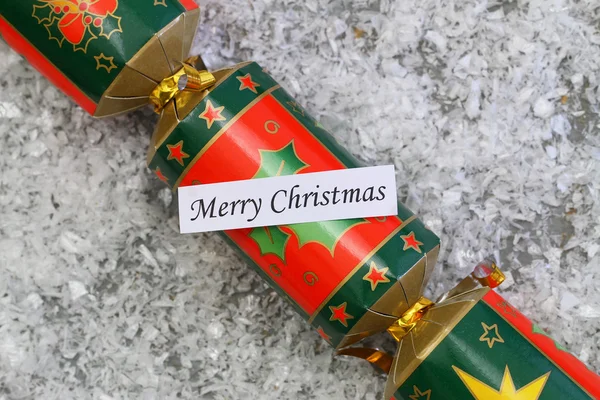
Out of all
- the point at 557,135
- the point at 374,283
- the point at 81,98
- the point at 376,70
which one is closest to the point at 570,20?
the point at 557,135

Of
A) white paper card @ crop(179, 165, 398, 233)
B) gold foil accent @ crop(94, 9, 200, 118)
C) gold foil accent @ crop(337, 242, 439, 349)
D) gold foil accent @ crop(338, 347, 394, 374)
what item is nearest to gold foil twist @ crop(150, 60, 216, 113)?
gold foil accent @ crop(94, 9, 200, 118)

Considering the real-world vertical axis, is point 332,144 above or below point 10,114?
above

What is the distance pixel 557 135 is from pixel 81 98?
81 centimetres

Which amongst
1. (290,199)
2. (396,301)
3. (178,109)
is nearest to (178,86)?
(178,109)

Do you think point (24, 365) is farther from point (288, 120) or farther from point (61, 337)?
point (288, 120)

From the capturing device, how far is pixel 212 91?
2.62 ft

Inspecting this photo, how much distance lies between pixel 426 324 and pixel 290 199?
0.27 metres

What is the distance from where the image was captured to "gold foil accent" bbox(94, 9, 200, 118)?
78 centimetres

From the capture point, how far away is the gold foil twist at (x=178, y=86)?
2.61ft

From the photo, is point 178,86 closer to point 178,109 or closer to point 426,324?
point 178,109

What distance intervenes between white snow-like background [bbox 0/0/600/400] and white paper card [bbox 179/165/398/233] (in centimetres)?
18

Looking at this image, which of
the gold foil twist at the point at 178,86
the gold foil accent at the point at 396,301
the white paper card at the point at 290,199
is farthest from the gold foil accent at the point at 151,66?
the gold foil accent at the point at 396,301

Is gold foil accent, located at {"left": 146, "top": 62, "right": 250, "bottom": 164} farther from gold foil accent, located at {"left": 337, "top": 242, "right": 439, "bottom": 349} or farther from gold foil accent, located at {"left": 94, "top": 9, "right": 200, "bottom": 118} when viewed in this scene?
gold foil accent, located at {"left": 337, "top": 242, "right": 439, "bottom": 349}

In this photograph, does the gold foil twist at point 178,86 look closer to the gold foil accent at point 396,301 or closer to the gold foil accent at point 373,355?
the gold foil accent at point 396,301
